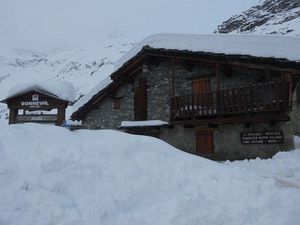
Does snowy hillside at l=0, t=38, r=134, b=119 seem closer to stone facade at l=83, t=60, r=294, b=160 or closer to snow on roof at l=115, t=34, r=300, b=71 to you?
stone facade at l=83, t=60, r=294, b=160

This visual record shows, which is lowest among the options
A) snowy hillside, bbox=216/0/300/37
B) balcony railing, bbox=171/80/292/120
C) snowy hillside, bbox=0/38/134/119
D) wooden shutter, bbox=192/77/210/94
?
balcony railing, bbox=171/80/292/120

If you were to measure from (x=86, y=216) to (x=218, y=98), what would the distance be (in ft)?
30.5

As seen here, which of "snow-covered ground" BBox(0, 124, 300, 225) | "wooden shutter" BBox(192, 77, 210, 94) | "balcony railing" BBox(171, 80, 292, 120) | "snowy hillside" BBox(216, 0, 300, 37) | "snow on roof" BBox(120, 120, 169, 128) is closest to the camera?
"snow-covered ground" BBox(0, 124, 300, 225)

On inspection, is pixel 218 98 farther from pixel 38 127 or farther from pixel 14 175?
pixel 14 175

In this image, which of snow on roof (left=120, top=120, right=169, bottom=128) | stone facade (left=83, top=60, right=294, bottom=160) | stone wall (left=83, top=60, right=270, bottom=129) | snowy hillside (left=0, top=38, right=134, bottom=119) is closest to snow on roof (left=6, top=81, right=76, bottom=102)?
snow on roof (left=120, top=120, right=169, bottom=128)

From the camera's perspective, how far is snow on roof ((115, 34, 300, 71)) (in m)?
11.7

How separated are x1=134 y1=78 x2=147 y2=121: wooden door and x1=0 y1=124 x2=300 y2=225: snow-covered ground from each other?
32.0 ft

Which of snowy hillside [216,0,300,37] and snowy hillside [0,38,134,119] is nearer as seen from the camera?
snowy hillside [216,0,300,37]

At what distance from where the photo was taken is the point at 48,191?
4.52m

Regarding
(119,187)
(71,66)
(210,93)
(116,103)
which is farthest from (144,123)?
(71,66)

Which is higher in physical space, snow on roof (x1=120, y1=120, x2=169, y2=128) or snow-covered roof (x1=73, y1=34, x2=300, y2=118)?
snow-covered roof (x1=73, y1=34, x2=300, y2=118)

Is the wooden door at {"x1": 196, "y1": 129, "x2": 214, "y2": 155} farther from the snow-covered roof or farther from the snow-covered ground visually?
the snow-covered ground

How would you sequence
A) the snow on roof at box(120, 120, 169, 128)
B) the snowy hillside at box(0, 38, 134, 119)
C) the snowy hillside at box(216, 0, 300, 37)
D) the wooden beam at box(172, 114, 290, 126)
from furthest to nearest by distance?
1. the snowy hillside at box(0, 38, 134, 119)
2. the snowy hillside at box(216, 0, 300, 37)
3. the snow on roof at box(120, 120, 169, 128)
4. the wooden beam at box(172, 114, 290, 126)

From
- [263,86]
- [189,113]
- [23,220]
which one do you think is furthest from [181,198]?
[189,113]
